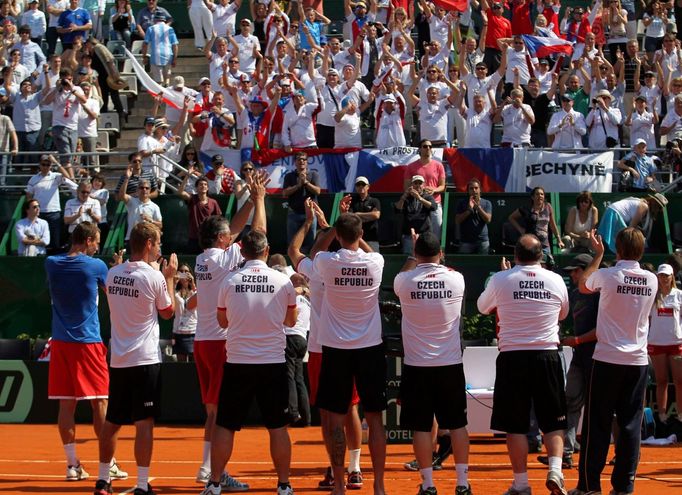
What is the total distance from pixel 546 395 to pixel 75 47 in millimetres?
16878

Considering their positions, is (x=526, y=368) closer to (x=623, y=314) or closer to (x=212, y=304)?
(x=623, y=314)

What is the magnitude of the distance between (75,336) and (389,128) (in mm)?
10869

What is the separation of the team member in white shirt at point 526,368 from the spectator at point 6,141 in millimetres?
14286

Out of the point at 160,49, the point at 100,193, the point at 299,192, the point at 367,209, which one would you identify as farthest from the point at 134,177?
the point at 160,49

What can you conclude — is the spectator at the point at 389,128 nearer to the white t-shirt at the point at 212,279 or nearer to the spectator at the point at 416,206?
the spectator at the point at 416,206

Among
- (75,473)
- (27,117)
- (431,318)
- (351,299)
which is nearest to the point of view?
(431,318)

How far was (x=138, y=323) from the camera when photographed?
10961 mm

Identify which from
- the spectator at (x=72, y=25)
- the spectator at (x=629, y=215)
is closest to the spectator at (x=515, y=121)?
the spectator at (x=629, y=215)

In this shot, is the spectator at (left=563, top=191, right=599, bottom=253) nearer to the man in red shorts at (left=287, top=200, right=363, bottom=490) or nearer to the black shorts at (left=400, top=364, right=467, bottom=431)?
the man in red shorts at (left=287, top=200, right=363, bottom=490)

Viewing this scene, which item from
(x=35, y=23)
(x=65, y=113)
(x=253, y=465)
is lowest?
(x=253, y=465)

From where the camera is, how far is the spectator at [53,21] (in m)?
26.9

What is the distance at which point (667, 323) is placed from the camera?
16.0 meters

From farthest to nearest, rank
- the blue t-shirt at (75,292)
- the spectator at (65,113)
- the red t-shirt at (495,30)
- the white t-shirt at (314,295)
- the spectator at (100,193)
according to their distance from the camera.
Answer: the red t-shirt at (495,30)
the spectator at (65,113)
the spectator at (100,193)
the blue t-shirt at (75,292)
the white t-shirt at (314,295)

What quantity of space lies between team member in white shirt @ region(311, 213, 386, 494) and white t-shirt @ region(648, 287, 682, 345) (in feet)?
20.6
